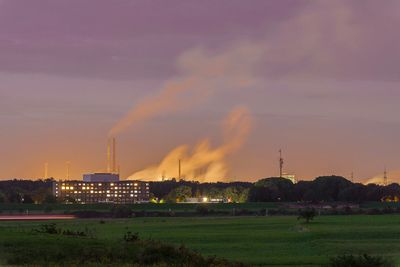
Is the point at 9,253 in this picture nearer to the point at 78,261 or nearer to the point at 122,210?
the point at 78,261

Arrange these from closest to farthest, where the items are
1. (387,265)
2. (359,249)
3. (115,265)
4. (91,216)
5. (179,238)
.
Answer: (115,265), (387,265), (359,249), (179,238), (91,216)

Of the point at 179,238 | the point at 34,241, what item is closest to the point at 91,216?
the point at 179,238

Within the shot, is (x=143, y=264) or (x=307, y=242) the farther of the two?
(x=307, y=242)

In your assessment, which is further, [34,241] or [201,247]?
[201,247]

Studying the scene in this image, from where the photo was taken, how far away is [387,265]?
42.9 meters

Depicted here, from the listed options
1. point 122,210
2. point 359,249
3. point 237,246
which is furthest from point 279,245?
point 122,210

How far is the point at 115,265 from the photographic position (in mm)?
40281

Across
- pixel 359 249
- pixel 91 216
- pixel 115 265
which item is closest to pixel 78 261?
pixel 115 265

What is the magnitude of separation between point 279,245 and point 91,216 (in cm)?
10349

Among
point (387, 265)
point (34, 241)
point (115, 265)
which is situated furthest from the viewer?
point (34, 241)

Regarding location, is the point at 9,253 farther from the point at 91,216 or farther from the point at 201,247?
the point at 91,216

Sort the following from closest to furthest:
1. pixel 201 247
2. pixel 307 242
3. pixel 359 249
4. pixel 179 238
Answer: pixel 359 249, pixel 201 247, pixel 307 242, pixel 179 238

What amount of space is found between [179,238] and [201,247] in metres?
12.8

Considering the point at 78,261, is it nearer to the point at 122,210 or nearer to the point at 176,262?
the point at 176,262
